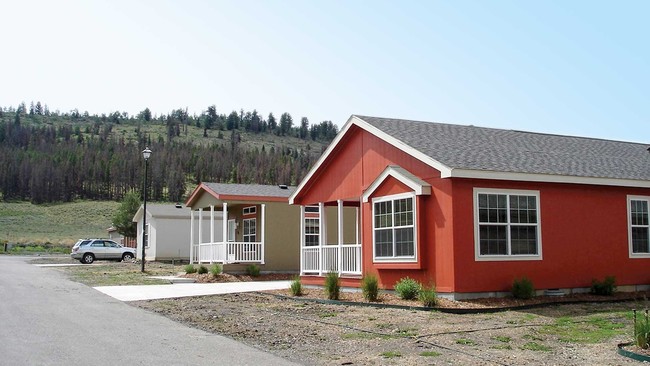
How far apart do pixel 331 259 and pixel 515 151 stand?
644cm

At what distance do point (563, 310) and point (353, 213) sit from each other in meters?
14.3

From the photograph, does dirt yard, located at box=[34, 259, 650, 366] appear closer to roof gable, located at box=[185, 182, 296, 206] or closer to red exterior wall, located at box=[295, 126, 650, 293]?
red exterior wall, located at box=[295, 126, 650, 293]

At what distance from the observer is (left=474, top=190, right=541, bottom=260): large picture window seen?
15773 mm

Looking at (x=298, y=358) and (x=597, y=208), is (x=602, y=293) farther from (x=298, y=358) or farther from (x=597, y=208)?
(x=298, y=358)

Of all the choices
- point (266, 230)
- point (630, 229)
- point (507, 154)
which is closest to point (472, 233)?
point (507, 154)

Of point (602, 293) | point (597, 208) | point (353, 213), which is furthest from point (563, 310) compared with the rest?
point (353, 213)

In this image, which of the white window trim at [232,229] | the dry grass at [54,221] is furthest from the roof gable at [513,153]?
the dry grass at [54,221]

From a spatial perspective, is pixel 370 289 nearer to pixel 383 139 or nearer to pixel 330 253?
pixel 383 139

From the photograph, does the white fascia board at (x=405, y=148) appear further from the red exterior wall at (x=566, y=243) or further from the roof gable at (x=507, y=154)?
the red exterior wall at (x=566, y=243)

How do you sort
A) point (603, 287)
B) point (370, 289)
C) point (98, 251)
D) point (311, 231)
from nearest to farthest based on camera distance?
point (370, 289)
point (603, 287)
point (311, 231)
point (98, 251)

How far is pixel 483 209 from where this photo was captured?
15820 mm

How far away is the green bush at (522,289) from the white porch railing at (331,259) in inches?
183

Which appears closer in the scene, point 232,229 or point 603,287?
point 603,287

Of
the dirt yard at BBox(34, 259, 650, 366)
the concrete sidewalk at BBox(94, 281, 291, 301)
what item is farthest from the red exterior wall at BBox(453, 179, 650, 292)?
the concrete sidewalk at BBox(94, 281, 291, 301)
